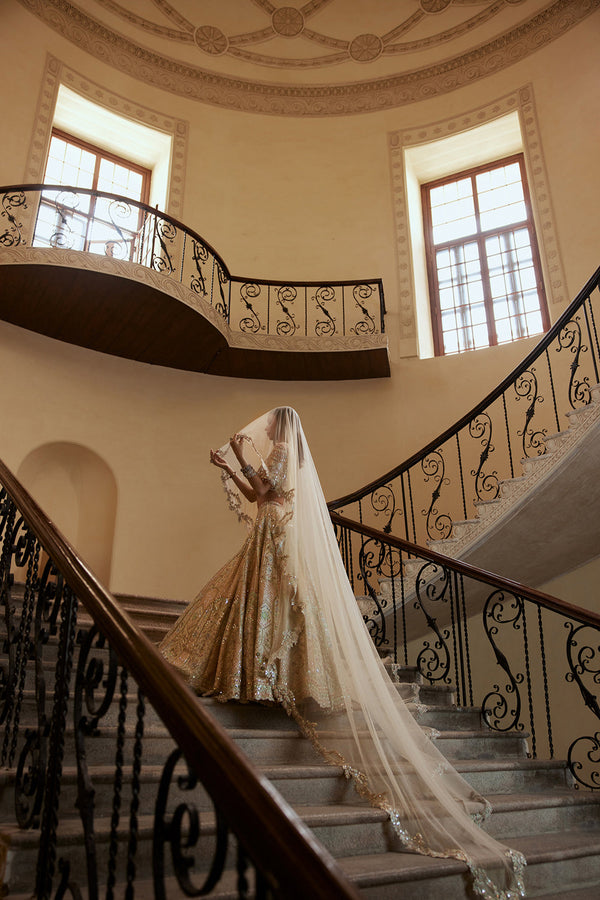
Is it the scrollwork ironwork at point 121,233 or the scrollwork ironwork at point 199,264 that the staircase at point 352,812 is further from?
the scrollwork ironwork at point 121,233

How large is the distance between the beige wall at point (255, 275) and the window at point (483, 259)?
1.65ft

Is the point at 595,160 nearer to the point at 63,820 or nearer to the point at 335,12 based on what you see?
→ the point at 335,12

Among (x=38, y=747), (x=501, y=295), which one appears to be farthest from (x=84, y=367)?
(x=38, y=747)

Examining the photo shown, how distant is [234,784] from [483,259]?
8.55 metres

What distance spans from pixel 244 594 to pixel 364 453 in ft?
15.5

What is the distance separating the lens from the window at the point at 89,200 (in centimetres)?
813

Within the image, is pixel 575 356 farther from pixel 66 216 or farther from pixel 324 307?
pixel 66 216

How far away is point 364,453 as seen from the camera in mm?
8188

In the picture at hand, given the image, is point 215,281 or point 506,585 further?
point 215,281

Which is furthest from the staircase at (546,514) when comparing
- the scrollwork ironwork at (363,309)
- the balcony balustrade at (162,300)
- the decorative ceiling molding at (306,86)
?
the decorative ceiling molding at (306,86)

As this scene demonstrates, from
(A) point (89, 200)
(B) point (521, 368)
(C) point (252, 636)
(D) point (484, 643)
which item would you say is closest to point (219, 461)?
(C) point (252, 636)

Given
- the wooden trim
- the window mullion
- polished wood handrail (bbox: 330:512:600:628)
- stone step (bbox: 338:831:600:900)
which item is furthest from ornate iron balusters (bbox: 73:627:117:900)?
the wooden trim

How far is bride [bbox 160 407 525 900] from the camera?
262 centimetres

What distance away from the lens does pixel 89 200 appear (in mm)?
8703
